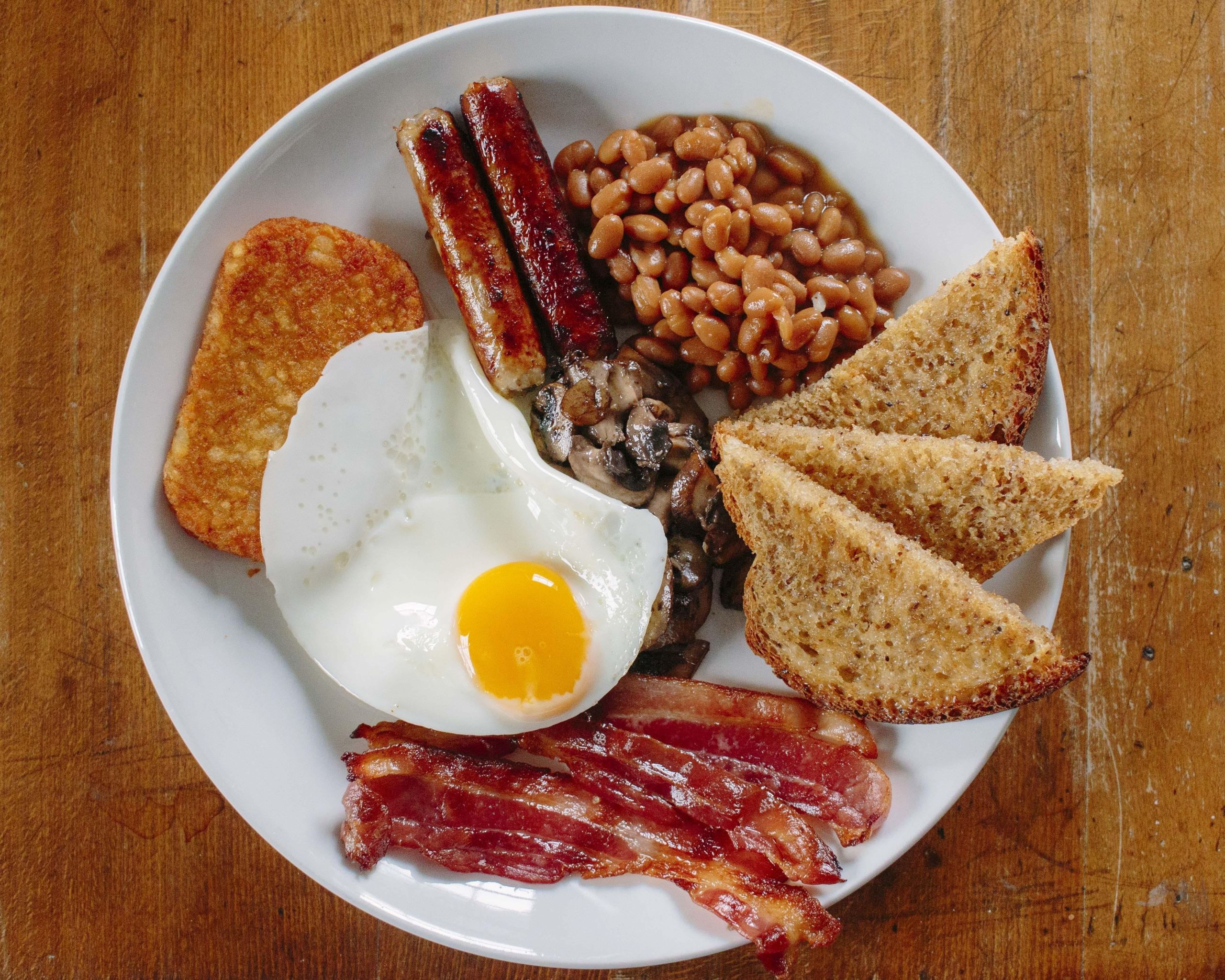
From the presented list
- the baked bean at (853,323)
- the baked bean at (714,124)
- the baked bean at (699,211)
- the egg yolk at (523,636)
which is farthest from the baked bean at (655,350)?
the egg yolk at (523,636)

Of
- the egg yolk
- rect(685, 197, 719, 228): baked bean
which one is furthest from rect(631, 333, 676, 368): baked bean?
the egg yolk

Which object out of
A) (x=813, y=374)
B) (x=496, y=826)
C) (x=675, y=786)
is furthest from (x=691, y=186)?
(x=496, y=826)

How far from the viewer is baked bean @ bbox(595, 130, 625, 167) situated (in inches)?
77.0

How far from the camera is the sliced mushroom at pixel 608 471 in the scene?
1.92 m

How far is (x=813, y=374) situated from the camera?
2.02 m

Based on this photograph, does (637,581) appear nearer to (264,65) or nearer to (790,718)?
(790,718)

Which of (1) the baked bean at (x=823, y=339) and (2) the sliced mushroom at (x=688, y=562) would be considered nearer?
(1) the baked bean at (x=823, y=339)

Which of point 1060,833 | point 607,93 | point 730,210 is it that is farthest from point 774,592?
point 607,93

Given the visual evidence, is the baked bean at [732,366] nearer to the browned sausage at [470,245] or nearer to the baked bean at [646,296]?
the baked bean at [646,296]

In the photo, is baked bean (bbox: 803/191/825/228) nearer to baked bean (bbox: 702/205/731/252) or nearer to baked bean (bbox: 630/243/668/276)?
baked bean (bbox: 702/205/731/252)

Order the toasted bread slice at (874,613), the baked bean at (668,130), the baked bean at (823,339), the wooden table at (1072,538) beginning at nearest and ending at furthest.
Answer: the toasted bread slice at (874,613), the baked bean at (823,339), the baked bean at (668,130), the wooden table at (1072,538)

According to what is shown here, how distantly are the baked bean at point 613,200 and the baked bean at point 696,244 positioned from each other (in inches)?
7.1

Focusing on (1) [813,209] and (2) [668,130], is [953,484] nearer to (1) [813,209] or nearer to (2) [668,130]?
(1) [813,209]

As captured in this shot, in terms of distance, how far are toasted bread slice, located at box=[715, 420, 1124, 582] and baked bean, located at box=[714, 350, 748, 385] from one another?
0.16 m
